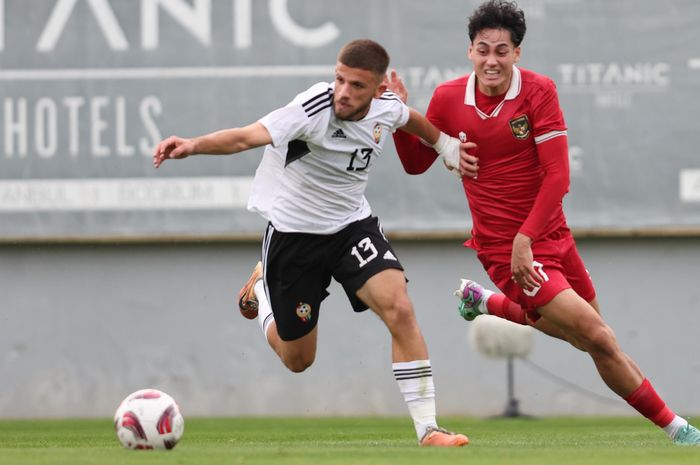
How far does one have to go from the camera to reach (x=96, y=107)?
13.1 metres

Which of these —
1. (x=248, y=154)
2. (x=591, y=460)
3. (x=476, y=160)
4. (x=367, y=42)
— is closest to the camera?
(x=591, y=460)

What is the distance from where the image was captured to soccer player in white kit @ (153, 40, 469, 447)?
6.87 m

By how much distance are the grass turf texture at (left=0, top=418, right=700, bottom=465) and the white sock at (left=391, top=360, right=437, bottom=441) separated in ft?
0.51

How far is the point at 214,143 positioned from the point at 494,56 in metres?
1.77

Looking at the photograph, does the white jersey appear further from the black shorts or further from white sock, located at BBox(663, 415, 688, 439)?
white sock, located at BBox(663, 415, 688, 439)

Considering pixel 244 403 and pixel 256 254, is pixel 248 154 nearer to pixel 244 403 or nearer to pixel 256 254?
pixel 256 254

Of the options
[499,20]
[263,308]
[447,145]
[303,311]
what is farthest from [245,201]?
[499,20]

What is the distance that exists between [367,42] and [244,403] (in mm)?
6800

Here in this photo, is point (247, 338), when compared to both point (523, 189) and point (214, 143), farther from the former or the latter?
point (214, 143)

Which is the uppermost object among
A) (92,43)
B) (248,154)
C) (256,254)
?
(92,43)

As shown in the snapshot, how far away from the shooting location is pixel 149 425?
623 cm

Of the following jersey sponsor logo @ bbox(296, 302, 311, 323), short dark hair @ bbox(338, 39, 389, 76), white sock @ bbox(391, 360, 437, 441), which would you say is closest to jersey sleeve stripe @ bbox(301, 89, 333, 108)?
short dark hair @ bbox(338, 39, 389, 76)

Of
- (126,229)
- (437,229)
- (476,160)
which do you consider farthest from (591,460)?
(126,229)

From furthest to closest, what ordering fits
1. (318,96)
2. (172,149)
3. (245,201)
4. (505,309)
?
(245,201)
(505,309)
(318,96)
(172,149)
